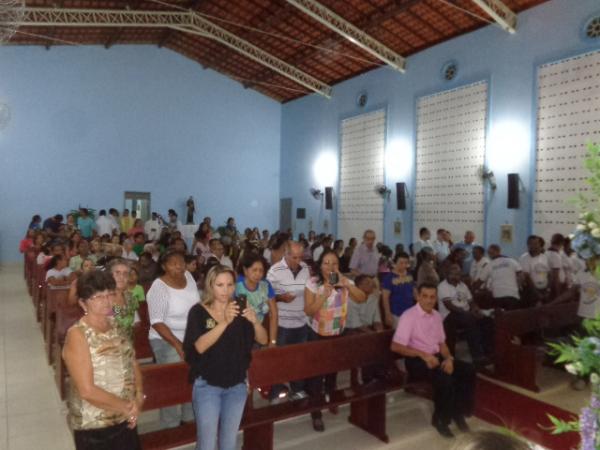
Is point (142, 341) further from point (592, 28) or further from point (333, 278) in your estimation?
point (592, 28)

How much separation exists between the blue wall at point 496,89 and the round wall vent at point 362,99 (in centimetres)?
14

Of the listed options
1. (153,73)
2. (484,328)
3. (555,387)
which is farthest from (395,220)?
(153,73)

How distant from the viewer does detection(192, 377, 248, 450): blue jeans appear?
2881 mm

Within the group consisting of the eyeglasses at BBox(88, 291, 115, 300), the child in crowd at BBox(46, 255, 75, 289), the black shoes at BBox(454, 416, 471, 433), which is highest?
the eyeglasses at BBox(88, 291, 115, 300)

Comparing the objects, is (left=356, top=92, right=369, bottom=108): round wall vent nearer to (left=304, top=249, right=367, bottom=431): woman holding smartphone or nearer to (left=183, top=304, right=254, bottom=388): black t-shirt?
(left=304, top=249, right=367, bottom=431): woman holding smartphone

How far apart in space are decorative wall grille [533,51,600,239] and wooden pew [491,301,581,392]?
12.1 feet

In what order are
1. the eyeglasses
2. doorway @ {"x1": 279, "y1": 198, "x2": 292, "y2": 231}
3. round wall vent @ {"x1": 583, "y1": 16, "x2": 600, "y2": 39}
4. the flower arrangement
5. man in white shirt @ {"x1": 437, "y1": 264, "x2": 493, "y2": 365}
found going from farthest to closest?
doorway @ {"x1": 279, "y1": 198, "x2": 292, "y2": 231} → round wall vent @ {"x1": 583, "y1": 16, "x2": 600, "y2": 39} → man in white shirt @ {"x1": 437, "y1": 264, "x2": 493, "y2": 365} → the eyeglasses → the flower arrangement

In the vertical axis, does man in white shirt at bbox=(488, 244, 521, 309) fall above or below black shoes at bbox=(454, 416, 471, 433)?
above

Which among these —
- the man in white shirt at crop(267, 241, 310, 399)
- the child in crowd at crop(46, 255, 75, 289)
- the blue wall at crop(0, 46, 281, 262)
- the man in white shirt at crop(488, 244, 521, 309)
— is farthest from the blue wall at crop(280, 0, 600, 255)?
the child in crowd at crop(46, 255, 75, 289)

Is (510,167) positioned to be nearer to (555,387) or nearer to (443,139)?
(443,139)

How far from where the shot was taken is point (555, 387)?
549cm

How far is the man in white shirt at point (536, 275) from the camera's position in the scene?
7512mm

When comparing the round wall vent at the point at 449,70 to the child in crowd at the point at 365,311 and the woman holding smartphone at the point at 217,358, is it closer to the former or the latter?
the child in crowd at the point at 365,311

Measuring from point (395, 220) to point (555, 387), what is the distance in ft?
27.0
